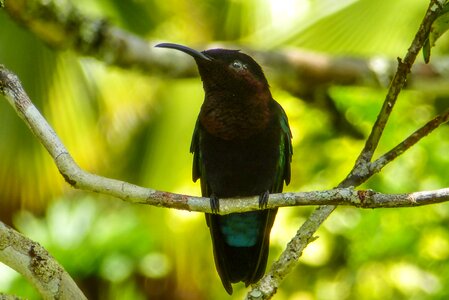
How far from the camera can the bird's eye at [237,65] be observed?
14.2 ft

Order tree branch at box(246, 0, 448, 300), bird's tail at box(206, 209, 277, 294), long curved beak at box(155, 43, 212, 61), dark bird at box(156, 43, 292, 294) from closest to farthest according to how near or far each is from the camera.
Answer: tree branch at box(246, 0, 448, 300) → long curved beak at box(155, 43, 212, 61) → dark bird at box(156, 43, 292, 294) → bird's tail at box(206, 209, 277, 294)

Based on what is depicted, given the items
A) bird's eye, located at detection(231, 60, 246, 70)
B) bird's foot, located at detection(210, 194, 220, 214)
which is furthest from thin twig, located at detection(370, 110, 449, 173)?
bird's eye, located at detection(231, 60, 246, 70)

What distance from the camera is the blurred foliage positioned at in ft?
19.5

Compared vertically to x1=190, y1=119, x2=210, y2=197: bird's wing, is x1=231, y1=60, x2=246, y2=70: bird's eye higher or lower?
higher

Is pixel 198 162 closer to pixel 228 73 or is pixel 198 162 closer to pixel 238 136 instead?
pixel 238 136

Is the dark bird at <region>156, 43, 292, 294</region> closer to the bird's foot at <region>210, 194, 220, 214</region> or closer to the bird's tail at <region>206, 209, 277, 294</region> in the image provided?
the bird's tail at <region>206, 209, 277, 294</region>

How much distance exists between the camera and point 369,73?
21.2 feet

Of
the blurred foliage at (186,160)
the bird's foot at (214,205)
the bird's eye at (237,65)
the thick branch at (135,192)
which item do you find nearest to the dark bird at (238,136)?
the bird's eye at (237,65)

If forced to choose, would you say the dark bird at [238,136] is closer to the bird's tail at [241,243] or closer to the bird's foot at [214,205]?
the bird's tail at [241,243]

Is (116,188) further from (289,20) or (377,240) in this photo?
(289,20)

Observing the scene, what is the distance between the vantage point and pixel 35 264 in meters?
3.00

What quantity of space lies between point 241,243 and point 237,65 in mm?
891

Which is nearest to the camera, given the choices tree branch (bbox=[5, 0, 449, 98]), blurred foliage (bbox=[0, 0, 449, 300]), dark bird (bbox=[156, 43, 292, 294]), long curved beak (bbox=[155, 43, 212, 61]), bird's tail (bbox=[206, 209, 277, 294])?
long curved beak (bbox=[155, 43, 212, 61])

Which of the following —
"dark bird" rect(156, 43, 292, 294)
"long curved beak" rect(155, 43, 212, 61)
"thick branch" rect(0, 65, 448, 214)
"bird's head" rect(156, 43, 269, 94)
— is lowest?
"dark bird" rect(156, 43, 292, 294)
